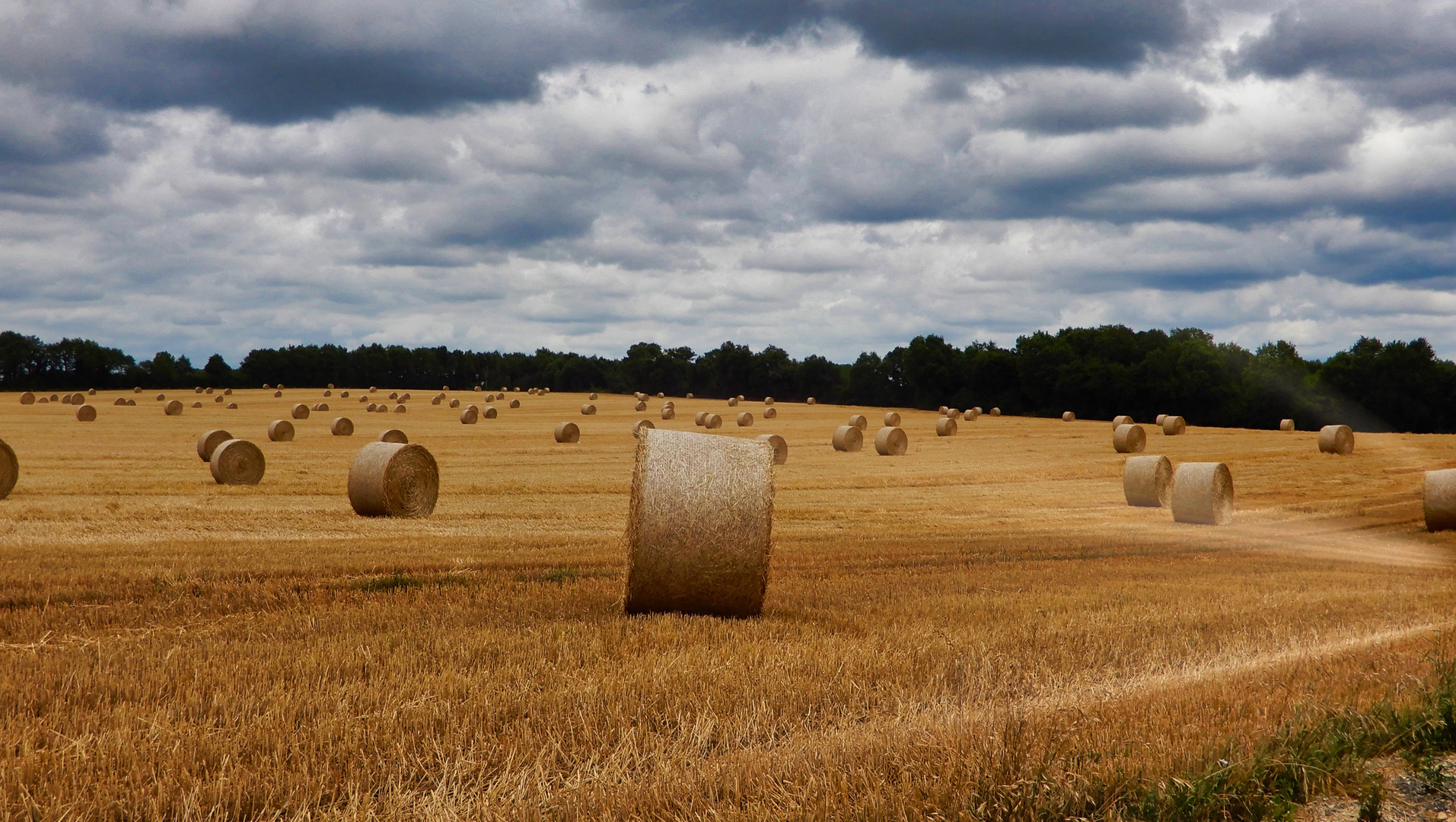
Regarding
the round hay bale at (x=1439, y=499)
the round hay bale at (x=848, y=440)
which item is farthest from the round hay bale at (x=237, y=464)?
the round hay bale at (x=848, y=440)

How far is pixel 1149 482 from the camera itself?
23594mm

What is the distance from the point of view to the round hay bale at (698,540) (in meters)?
9.30

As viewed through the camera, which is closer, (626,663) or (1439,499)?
(626,663)

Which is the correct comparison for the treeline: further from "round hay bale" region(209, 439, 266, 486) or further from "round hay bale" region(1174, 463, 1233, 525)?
"round hay bale" region(209, 439, 266, 486)

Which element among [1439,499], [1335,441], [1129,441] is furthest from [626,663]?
[1335,441]

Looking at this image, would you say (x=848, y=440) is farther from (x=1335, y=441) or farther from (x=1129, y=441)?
(x=1335, y=441)

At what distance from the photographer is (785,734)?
566 cm

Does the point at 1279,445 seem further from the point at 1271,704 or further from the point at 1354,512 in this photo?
the point at 1271,704

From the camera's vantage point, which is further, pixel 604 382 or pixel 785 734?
pixel 604 382

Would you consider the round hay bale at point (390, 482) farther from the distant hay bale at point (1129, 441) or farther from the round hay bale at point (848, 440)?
the distant hay bale at point (1129, 441)

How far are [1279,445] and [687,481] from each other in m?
34.5

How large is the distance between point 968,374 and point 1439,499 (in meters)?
67.6

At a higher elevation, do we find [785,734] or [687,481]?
[687,481]

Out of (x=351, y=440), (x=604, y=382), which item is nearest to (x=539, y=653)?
(x=351, y=440)
